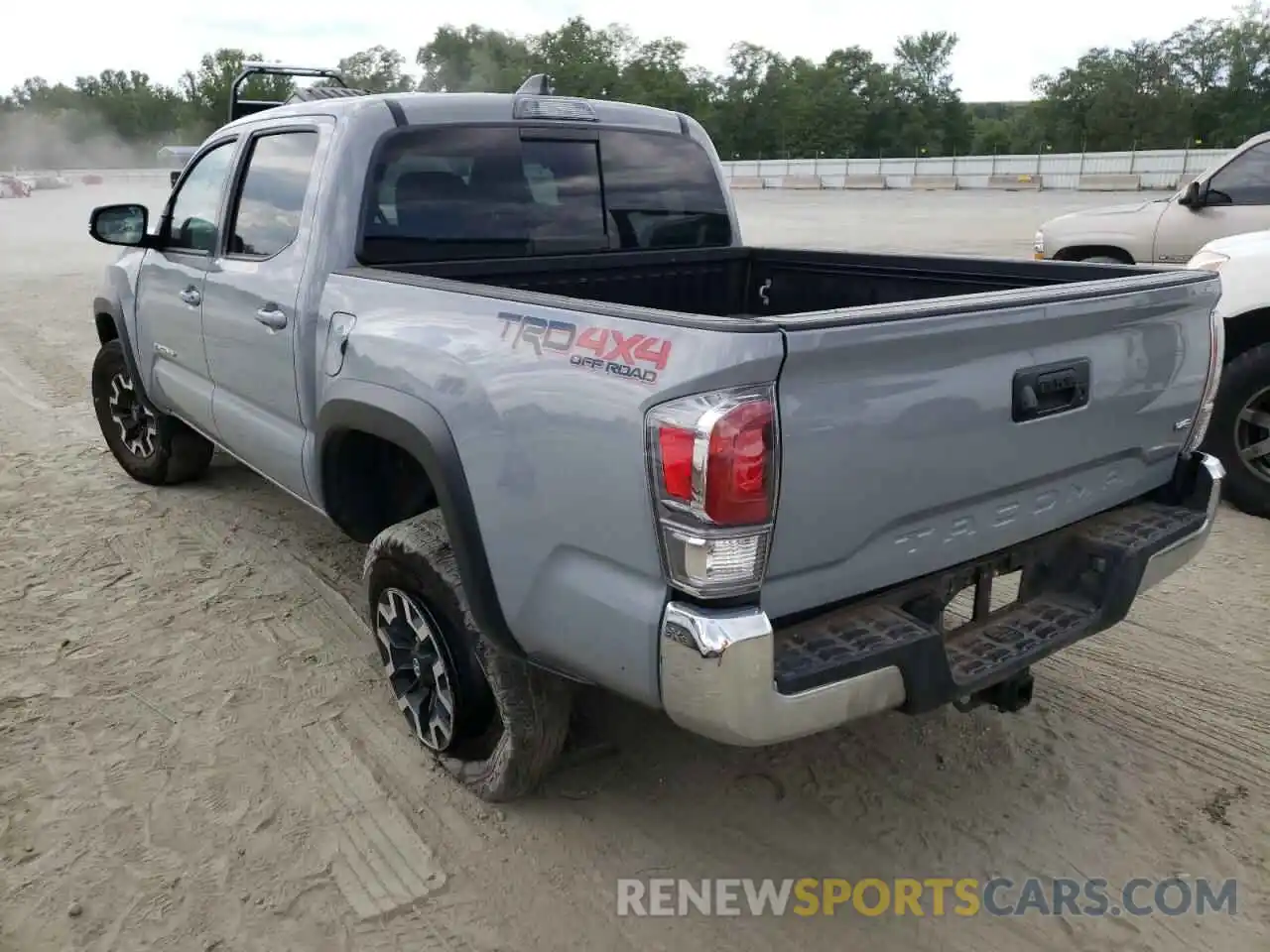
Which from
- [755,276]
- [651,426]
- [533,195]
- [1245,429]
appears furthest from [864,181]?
[651,426]

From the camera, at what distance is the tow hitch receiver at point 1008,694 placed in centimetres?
271

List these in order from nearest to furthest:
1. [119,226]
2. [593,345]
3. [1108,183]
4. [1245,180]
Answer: [593,345] → [119,226] → [1245,180] → [1108,183]

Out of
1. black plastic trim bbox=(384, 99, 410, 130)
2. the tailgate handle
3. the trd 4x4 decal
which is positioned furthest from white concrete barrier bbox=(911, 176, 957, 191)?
the trd 4x4 decal

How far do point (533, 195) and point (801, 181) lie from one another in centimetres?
3990

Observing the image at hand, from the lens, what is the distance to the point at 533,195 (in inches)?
150

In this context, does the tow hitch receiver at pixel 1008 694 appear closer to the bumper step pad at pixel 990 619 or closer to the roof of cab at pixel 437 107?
the bumper step pad at pixel 990 619

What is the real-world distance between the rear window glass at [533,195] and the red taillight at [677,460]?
1819 millimetres

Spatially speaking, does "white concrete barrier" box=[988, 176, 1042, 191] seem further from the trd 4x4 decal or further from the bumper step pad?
the trd 4x4 decal

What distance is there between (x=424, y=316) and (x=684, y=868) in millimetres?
1654

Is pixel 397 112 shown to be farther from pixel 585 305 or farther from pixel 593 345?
pixel 593 345

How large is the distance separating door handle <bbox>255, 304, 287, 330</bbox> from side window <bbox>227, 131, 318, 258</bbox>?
0.23 meters

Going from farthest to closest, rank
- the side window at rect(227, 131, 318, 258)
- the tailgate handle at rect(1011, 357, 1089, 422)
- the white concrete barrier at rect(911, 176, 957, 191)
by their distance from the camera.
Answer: the white concrete barrier at rect(911, 176, 957, 191), the side window at rect(227, 131, 318, 258), the tailgate handle at rect(1011, 357, 1089, 422)

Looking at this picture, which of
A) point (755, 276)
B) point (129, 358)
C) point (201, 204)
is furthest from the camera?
point (129, 358)

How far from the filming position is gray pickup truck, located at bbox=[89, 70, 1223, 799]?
2.10 meters
